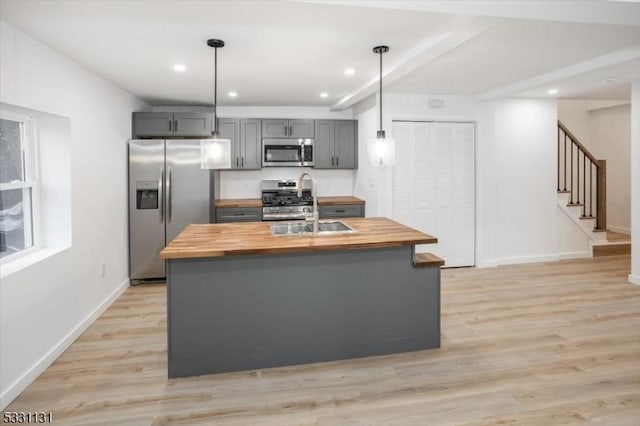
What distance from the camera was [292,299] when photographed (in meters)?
2.98

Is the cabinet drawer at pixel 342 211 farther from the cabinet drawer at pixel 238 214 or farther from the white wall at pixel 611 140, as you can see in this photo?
the white wall at pixel 611 140

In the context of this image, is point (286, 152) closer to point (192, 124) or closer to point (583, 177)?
point (192, 124)

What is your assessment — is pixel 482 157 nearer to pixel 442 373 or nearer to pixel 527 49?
pixel 527 49

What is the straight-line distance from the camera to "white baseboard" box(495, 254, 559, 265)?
5910 mm

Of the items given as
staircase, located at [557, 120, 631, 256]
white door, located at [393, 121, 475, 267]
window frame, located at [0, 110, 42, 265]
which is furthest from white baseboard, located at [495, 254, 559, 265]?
window frame, located at [0, 110, 42, 265]

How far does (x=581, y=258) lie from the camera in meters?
6.25

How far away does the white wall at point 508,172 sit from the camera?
5.66 metres

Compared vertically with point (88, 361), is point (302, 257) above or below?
above

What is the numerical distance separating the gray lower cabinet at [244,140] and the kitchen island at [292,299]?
279 cm

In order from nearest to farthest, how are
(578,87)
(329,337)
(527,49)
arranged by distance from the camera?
(329,337), (527,49), (578,87)

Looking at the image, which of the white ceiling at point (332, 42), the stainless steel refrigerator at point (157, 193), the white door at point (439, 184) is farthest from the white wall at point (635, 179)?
the stainless steel refrigerator at point (157, 193)

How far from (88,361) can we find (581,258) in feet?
21.4

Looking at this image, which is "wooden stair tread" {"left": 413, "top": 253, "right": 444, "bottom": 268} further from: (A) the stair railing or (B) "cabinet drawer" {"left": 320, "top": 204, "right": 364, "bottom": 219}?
(A) the stair railing

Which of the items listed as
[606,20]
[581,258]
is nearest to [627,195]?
[581,258]
